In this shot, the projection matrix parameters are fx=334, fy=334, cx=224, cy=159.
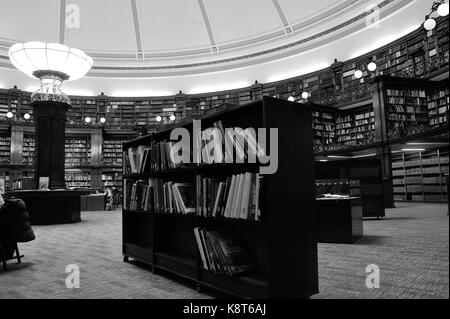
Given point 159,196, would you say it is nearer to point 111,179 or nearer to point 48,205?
point 48,205

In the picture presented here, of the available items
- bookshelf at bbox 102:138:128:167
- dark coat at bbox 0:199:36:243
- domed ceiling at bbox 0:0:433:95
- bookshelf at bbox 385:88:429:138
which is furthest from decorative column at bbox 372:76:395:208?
bookshelf at bbox 102:138:128:167

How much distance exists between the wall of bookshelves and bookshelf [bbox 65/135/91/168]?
13.1 meters

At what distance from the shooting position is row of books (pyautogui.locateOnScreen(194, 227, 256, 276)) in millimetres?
2359

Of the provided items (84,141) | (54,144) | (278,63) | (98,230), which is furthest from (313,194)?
(84,141)

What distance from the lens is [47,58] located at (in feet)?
26.1

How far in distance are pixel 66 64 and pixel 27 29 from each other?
8741 millimetres

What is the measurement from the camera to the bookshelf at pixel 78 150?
15.4 meters

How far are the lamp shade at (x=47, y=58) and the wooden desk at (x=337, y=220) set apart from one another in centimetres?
692

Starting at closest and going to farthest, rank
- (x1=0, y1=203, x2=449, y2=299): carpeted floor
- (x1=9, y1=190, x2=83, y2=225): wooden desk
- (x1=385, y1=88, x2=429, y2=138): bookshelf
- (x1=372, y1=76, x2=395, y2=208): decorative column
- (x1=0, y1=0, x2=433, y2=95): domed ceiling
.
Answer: (x1=0, y1=203, x2=449, y2=299): carpeted floor → (x1=9, y1=190, x2=83, y2=225): wooden desk → (x1=372, y1=76, x2=395, y2=208): decorative column → (x1=385, y1=88, x2=429, y2=138): bookshelf → (x1=0, y1=0, x2=433, y2=95): domed ceiling

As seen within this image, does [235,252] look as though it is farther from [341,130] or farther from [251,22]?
[251,22]

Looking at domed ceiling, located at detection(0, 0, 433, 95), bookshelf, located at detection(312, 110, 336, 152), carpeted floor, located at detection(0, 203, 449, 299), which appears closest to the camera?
carpeted floor, located at detection(0, 203, 449, 299)

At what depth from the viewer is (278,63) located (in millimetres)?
15469

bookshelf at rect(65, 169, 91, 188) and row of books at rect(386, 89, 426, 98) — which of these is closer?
row of books at rect(386, 89, 426, 98)

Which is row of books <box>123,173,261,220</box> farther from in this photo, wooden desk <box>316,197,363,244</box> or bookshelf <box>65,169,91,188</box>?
bookshelf <box>65,169,91,188</box>
